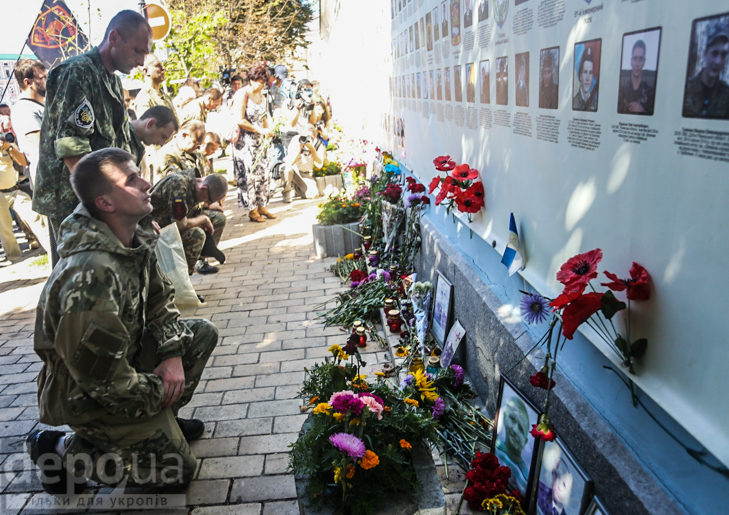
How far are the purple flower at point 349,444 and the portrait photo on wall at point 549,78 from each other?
5.29 ft

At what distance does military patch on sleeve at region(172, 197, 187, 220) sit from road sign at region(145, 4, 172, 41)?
5.38m

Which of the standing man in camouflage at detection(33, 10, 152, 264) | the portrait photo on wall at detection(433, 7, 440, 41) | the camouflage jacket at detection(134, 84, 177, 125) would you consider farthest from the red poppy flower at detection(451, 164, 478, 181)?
the camouflage jacket at detection(134, 84, 177, 125)

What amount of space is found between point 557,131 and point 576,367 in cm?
98

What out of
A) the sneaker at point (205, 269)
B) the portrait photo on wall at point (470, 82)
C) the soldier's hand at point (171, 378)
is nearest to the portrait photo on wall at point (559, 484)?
the soldier's hand at point (171, 378)


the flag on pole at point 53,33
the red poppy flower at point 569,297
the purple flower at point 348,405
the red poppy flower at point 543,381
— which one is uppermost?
the flag on pole at point 53,33

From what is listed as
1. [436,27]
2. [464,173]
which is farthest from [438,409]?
[436,27]

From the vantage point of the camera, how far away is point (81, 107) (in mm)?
3871

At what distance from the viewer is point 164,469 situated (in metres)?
3.04

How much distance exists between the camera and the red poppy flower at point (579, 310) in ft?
5.69

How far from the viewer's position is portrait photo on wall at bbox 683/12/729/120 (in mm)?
1327

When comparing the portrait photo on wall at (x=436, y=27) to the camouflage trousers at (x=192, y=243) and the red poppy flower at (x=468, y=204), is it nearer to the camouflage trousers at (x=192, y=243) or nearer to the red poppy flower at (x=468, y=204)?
the red poppy flower at (x=468, y=204)

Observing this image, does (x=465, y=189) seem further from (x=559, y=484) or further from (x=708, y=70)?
(x=708, y=70)

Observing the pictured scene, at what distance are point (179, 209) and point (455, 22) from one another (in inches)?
121

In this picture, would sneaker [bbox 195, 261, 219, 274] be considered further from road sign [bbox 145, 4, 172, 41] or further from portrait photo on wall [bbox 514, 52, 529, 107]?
portrait photo on wall [bbox 514, 52, 529, 107]
